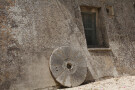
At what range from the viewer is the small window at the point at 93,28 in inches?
279

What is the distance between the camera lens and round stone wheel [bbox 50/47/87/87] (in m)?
5.37

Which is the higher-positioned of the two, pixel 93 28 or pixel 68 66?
pixel 93 28

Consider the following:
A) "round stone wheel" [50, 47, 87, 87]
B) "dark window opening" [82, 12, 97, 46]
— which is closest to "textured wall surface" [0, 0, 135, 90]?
"round stone wheel" [50, 47, 87, 87]

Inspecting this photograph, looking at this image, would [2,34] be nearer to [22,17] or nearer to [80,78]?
[22,17]

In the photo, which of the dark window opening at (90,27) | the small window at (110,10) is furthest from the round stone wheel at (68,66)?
the small window at (110,10)

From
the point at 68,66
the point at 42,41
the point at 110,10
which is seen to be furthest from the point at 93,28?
the point at 42,41

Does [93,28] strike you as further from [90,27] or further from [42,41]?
[42,41]

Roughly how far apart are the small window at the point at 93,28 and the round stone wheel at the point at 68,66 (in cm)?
144

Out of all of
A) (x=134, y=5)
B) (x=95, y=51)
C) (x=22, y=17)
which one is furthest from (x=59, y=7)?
(x=134, y=5)

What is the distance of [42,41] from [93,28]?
8.16 ft

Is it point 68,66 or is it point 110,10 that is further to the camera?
point 110,10

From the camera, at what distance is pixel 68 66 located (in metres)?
5.67

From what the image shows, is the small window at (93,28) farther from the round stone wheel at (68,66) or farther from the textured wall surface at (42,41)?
the round stone wheel at (68,66)

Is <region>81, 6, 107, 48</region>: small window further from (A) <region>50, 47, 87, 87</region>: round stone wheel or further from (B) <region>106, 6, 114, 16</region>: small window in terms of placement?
(A) <region>50, 47, 87, 87</region>: round stone wheel
